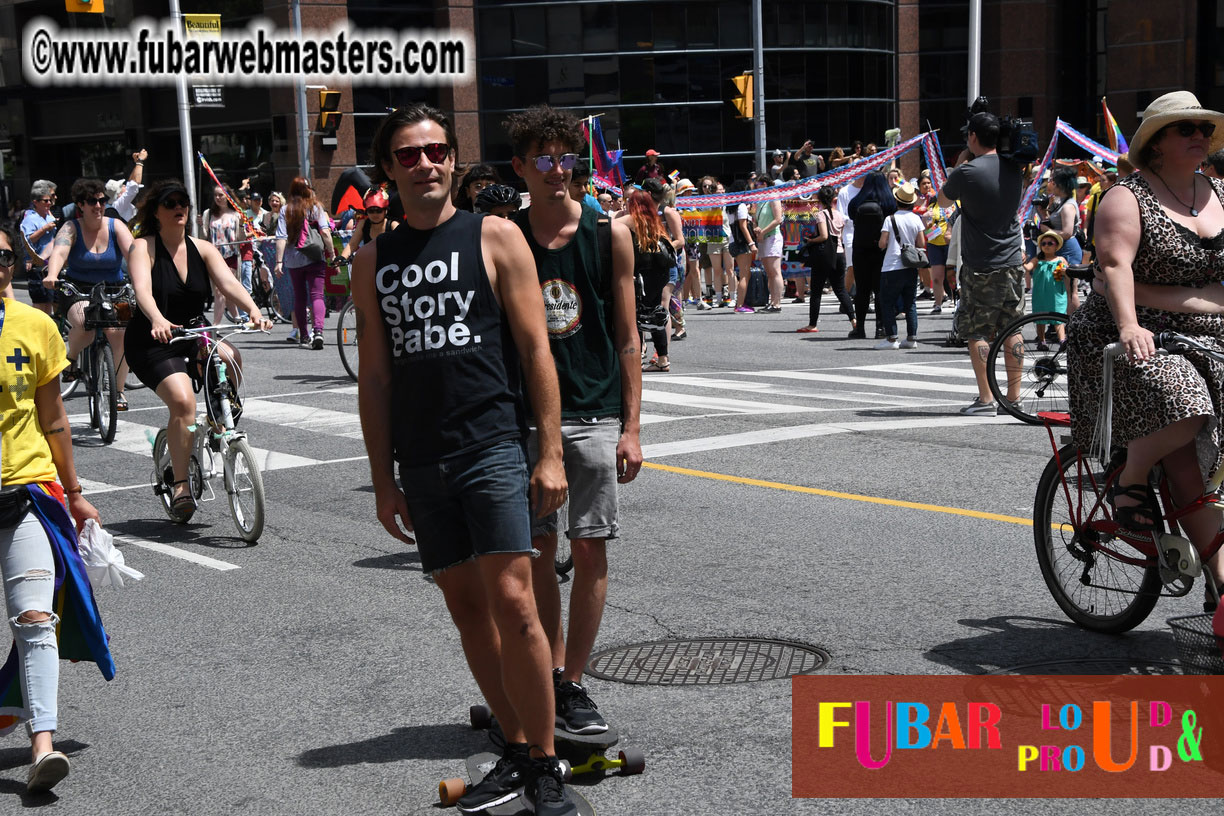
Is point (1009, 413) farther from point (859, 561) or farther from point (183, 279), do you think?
point (183, 279)

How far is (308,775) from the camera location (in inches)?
183

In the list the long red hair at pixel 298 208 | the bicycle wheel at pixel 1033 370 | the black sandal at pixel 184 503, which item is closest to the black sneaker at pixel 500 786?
the black sandal at pixel 184 503

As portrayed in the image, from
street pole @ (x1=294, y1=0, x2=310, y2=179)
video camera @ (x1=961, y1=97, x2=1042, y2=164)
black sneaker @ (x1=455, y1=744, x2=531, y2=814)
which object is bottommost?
black sneaker @ (x1=455, y1=744, x2=531, y2=814)

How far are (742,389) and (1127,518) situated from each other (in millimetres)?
8478

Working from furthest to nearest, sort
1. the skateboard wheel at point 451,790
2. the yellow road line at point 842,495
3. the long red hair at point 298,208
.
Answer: the long red hair at point 298,208, the yellow road line at point 842,495, the skateboard wheel at point 451,790

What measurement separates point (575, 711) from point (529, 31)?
36350 mm

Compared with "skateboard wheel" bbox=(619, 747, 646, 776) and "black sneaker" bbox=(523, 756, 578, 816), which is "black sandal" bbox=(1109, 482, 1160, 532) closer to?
"skateboard wheel" bbox=(619, 747, 646, 776)

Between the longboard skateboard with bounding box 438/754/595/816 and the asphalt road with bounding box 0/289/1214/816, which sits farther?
the asphalt road with bounding box 0/289/1214/816

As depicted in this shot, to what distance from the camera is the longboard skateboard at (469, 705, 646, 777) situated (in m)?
4.50

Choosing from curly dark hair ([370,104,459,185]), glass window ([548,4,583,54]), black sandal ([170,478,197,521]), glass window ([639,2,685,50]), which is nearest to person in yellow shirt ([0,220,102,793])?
curly dark hair ([370,104,459,185])

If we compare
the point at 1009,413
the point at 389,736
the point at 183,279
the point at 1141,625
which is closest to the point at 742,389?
the point at 1009,413

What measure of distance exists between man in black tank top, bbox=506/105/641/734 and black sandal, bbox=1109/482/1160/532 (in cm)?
178

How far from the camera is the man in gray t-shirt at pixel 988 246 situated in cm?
1097

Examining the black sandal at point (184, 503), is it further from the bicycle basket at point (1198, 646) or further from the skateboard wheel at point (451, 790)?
the bicycle basket at point (1198, 646)
